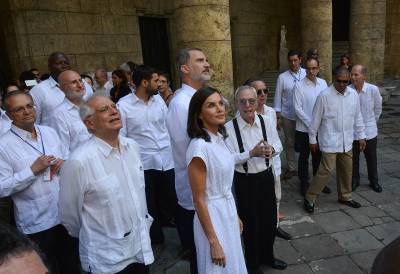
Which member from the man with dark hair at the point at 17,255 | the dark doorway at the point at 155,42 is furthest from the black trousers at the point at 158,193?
the dark doorway at the point at 155,42

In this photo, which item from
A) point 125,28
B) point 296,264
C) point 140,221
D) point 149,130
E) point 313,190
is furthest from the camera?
point 125,28

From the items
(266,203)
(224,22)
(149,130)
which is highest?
(224,22)

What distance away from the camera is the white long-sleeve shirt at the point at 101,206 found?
2.08m

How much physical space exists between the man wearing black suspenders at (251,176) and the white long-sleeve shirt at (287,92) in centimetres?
262

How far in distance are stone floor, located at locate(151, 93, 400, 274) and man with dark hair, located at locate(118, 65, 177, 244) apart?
56cm

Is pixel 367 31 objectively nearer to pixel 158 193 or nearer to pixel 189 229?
pixel 158 193

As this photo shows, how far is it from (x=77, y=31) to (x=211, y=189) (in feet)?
24.4

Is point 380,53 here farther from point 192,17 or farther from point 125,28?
point 192,17

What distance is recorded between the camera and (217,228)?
237 centimetres

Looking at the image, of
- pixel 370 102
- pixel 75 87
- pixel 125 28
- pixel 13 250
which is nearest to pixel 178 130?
pixel 75 87

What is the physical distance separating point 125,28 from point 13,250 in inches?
376

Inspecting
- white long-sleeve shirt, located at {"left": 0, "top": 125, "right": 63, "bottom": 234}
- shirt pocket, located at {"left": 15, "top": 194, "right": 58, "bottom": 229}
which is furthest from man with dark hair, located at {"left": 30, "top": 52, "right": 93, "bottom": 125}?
shirt pocket, located at {"left": 15, "top": 194, "right": 58, "bottom": 229}

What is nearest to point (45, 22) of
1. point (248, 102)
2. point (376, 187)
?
point (248, 102)

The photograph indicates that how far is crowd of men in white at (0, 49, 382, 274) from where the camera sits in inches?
84.4
